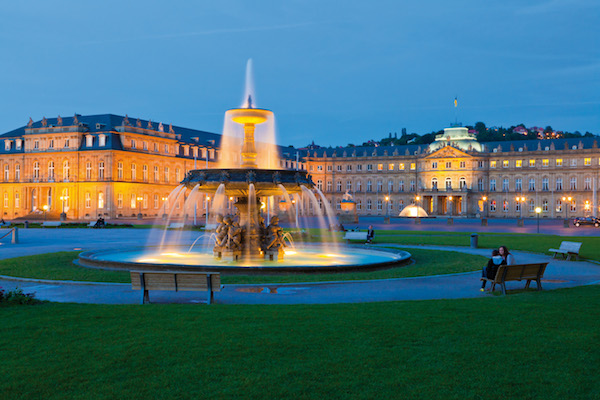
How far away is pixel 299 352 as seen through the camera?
312 inches

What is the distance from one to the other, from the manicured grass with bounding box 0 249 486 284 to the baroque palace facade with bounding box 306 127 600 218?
96.3 metres

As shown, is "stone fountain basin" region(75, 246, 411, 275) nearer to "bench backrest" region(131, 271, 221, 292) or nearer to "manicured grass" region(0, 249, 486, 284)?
"manicured grass" region(0, 249, 486, 284)

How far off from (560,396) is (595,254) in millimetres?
22415

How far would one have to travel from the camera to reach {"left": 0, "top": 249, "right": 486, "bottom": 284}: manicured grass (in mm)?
16938

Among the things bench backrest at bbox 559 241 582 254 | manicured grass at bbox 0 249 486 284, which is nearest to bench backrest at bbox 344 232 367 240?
manicured grass at bbox 0 249 486 284

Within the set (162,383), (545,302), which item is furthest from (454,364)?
(545,302)

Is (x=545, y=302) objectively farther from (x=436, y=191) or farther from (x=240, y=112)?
(x=436, y=191)

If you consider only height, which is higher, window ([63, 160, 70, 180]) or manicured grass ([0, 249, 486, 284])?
window ([63, 160, 70, 180])

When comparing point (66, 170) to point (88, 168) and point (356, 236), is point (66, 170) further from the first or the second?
point (356, 236)

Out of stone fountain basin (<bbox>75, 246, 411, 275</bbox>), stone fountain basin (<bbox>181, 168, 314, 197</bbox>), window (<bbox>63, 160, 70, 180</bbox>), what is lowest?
stone fountain basin (<bbox>75, 246, 411, 275</bbox>)

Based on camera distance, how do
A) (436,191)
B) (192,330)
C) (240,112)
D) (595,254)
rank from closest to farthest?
(192,330)
(240,112)
(595,254)
(436,191)

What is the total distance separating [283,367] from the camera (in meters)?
7.22

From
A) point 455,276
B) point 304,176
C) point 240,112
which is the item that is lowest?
point 455,276

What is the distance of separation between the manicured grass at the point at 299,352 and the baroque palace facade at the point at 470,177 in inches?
4270
